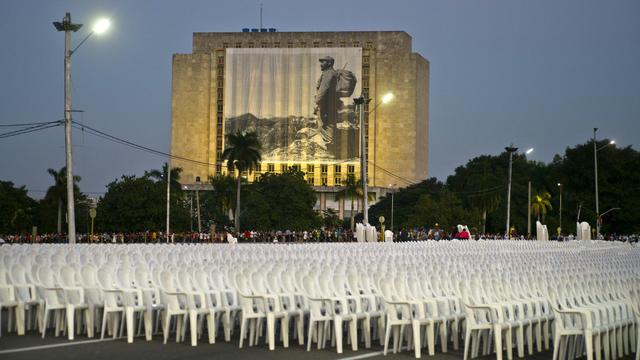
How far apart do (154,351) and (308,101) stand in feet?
499

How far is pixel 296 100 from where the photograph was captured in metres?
166

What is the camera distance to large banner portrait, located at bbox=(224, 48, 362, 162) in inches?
6486

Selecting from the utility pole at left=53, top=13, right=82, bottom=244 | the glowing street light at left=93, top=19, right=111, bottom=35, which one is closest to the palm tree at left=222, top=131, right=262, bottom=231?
the utility pole at left=53, top=13, right=82, bottom=244

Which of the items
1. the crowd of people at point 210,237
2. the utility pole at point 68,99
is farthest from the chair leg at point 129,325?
the crowd of people at point 210,237

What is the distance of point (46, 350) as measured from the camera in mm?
14375

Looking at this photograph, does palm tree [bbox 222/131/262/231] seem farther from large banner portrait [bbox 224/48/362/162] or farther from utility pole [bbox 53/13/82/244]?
utility pole [bbox 53/13/82/244]

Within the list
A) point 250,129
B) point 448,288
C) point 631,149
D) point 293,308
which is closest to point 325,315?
point 293,308

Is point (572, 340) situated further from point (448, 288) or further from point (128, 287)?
point (128, 287)

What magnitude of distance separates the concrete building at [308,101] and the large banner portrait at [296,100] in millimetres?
636

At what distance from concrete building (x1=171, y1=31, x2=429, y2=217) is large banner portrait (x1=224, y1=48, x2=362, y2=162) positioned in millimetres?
636

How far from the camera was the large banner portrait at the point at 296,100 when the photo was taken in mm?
164750

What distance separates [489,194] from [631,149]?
25714 mm

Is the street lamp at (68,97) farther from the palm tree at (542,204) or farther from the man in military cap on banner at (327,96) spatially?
the man in military cap on banner at (327,96)

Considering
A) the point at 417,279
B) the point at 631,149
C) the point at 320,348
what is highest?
the point at 631,149
